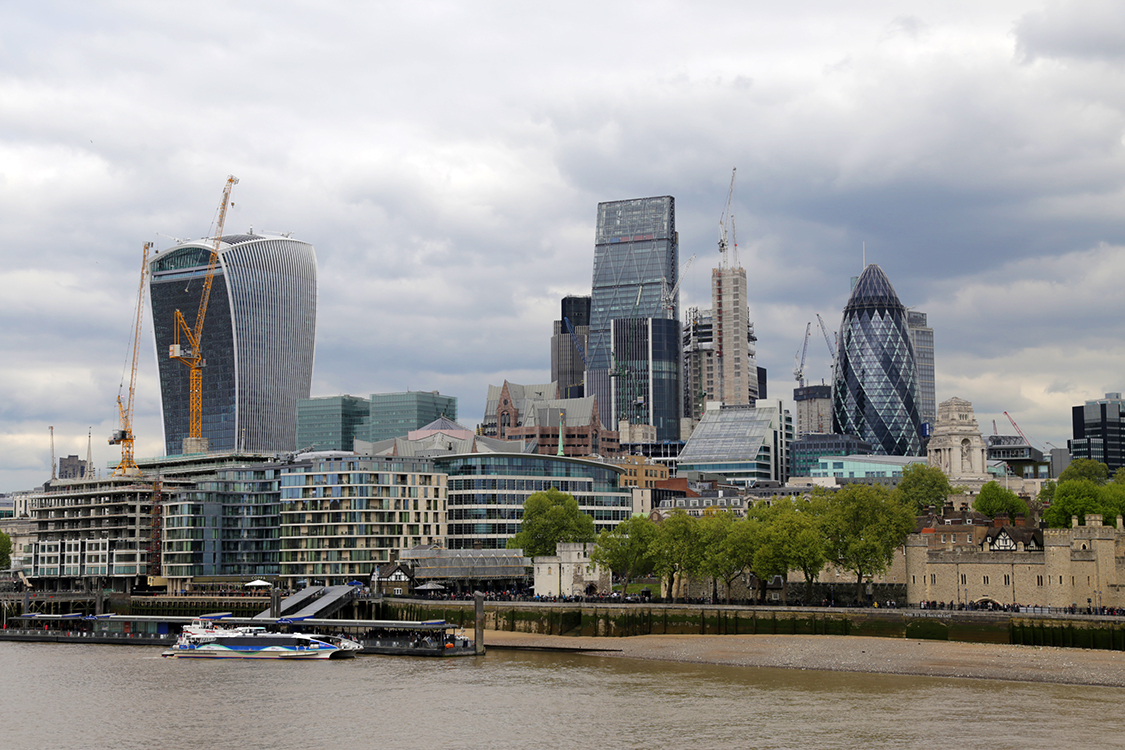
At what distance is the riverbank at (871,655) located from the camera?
88.4 m

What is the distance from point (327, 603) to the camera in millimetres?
136125

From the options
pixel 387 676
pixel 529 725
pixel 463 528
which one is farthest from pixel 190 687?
pixel 463 528

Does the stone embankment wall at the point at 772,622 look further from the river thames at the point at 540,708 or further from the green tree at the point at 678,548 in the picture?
the river thames at the point at 540,708

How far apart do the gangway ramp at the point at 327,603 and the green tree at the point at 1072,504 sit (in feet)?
259

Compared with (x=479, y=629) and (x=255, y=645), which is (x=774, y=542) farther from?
(x=255, y=645)

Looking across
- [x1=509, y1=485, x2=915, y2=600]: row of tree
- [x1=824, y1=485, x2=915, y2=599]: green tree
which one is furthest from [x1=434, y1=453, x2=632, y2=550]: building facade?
[x1=824, y1=485, x2=915, y2=599]: green tree

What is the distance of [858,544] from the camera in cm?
11781

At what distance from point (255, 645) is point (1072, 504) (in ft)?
320

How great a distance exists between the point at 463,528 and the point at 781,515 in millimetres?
67637

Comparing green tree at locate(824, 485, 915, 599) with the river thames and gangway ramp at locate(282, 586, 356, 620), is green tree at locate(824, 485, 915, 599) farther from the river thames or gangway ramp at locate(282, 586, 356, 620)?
gangway ramp at locate(282, 586, 356, 620)

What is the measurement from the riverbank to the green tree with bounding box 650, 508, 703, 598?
12946mm

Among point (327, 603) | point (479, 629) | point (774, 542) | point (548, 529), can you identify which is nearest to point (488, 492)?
point (548, 529)

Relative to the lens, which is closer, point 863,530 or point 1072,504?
point 863,530

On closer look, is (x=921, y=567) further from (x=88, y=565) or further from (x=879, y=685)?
(x=88, y=565)
